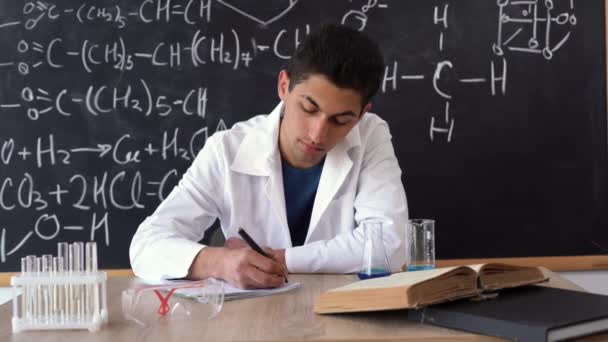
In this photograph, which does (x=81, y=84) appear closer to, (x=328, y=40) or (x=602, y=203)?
(x=328, y=40)

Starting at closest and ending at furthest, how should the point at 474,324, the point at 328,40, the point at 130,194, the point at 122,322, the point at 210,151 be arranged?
1. the point at 474,324
2. the point at 122,322
3. the point at 328,40
4. the point at 210,151
5. the point at 130,194

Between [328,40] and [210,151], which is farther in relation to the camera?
[210,151]

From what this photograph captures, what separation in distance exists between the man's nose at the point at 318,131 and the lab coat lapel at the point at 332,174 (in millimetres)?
272

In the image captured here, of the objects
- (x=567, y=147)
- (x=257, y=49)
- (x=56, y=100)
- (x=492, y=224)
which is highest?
(x=257, y=49)

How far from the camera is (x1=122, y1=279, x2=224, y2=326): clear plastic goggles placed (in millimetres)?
1191

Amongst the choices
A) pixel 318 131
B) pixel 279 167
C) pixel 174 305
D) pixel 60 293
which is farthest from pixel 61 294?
pixel 279 167

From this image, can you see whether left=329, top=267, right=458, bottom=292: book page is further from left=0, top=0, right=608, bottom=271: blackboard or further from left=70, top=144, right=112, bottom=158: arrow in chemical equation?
left=70, top=144, right=112, bottom=158: arrow in chemical equation

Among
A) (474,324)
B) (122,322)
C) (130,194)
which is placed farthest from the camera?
(130,194)

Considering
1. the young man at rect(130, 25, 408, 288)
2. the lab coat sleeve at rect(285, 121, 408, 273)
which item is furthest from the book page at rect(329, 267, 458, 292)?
the lab coat sleeve at rect(285, 121, 408, 273)

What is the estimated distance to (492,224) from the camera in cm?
292

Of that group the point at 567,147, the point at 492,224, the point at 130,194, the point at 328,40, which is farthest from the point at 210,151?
the point at 567,147

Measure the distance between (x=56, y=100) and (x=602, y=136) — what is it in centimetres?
228

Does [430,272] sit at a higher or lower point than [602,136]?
lower

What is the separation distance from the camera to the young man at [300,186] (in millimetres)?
1767
